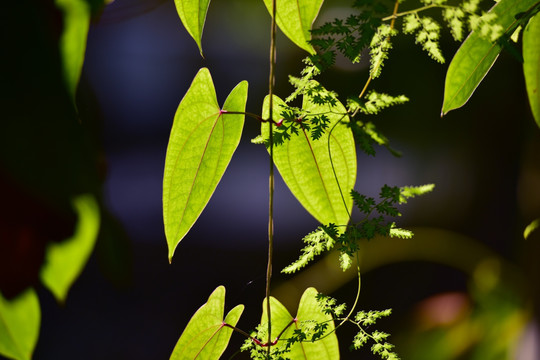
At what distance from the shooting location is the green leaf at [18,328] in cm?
28

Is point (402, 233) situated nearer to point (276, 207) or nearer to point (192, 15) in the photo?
point (192, 15)

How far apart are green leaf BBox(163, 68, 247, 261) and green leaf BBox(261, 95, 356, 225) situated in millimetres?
31

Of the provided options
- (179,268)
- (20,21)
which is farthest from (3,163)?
(179,268)

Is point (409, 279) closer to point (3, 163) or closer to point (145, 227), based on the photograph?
point (145, 227)

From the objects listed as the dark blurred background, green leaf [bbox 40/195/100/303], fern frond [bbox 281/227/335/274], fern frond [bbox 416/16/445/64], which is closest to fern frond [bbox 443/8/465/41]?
fern frond [bbox 416/16/445/64]

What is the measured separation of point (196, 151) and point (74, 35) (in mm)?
105

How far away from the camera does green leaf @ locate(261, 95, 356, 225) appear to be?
30 centimetres

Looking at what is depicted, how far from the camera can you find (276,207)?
72 centimetres

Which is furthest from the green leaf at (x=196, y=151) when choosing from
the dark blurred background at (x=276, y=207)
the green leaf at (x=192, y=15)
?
the dark blurred background at (x=276, y=207)

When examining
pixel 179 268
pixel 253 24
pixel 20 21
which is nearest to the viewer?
pixel 20 21

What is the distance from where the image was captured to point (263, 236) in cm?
74

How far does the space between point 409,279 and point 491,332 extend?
154 millimetres

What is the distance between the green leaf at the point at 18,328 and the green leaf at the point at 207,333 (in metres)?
0.10

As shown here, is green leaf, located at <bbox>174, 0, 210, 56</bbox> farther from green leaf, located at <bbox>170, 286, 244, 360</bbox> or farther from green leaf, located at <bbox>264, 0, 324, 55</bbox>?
green leaf, located at <bbox>170, 286, 244, 360</bbox>
